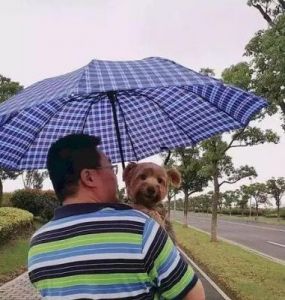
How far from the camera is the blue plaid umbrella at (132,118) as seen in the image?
3463 millimetres

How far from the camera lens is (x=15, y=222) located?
19172 mm

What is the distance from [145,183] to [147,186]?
0.02 meters

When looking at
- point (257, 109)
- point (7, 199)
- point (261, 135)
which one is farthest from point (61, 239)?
point (7, 199)

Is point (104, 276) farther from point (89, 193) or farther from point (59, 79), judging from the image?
point (59, 79)

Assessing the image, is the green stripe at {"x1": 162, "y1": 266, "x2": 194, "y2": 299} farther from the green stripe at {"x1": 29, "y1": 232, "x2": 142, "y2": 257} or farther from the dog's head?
the dog's head

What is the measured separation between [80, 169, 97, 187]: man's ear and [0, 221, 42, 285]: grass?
1008cm

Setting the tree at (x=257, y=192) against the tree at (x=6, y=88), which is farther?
the tree at (x=257, y=192)

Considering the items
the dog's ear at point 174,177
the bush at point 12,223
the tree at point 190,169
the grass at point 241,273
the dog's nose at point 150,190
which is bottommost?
the grass at point 241,273

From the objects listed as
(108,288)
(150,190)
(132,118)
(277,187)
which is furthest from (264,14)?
(277,187)

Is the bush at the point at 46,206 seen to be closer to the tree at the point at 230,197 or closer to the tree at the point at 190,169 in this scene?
the tree at the point at 190,169

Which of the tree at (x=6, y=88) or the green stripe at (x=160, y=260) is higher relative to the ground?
the tree at (x=6, y=88)

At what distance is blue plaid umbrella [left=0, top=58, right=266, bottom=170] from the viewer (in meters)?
3.46

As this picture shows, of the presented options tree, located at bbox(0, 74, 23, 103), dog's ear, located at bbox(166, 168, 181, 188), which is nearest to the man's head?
dog's ear, located at bbox(166, 168, 181, 188)

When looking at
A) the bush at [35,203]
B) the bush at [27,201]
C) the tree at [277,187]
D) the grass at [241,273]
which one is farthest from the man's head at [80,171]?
the tree at [277,187]
